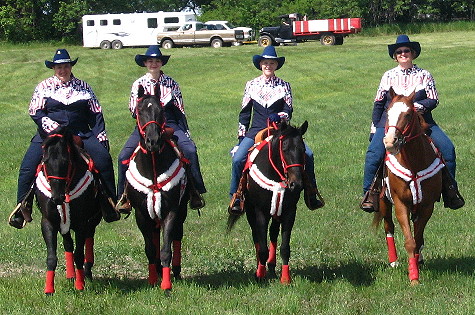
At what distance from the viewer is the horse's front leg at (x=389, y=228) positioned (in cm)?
1087

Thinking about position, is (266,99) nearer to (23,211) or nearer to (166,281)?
(166,281)

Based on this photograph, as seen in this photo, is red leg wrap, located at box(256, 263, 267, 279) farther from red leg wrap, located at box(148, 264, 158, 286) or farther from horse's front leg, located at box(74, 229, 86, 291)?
horse's front leg, located at box(74, 229, 86, 291)

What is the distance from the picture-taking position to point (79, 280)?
10.1 meters

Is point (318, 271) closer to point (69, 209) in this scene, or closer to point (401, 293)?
point (401, 293)

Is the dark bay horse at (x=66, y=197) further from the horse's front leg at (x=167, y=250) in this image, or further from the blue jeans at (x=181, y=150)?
the horse's front leg at (x=167, y=250)

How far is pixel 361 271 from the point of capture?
10.5m

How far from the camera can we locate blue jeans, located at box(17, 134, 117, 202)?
33.3 ft

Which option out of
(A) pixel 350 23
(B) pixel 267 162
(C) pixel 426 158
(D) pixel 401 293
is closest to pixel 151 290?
(B) pixel 267 162

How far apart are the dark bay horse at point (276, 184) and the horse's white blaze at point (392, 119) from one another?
932mm

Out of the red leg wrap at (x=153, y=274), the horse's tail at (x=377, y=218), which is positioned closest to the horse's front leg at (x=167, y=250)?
the red leg wrap at (x=153, y=274)

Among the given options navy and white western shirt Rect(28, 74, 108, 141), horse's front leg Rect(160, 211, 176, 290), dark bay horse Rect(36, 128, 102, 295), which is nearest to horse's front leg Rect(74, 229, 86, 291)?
dark bay horse Rect(36, 128, 102, 295)

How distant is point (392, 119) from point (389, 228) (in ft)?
7.19

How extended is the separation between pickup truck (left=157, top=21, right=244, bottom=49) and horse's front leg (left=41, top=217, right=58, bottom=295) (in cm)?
5024

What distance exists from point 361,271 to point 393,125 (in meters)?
2.07
